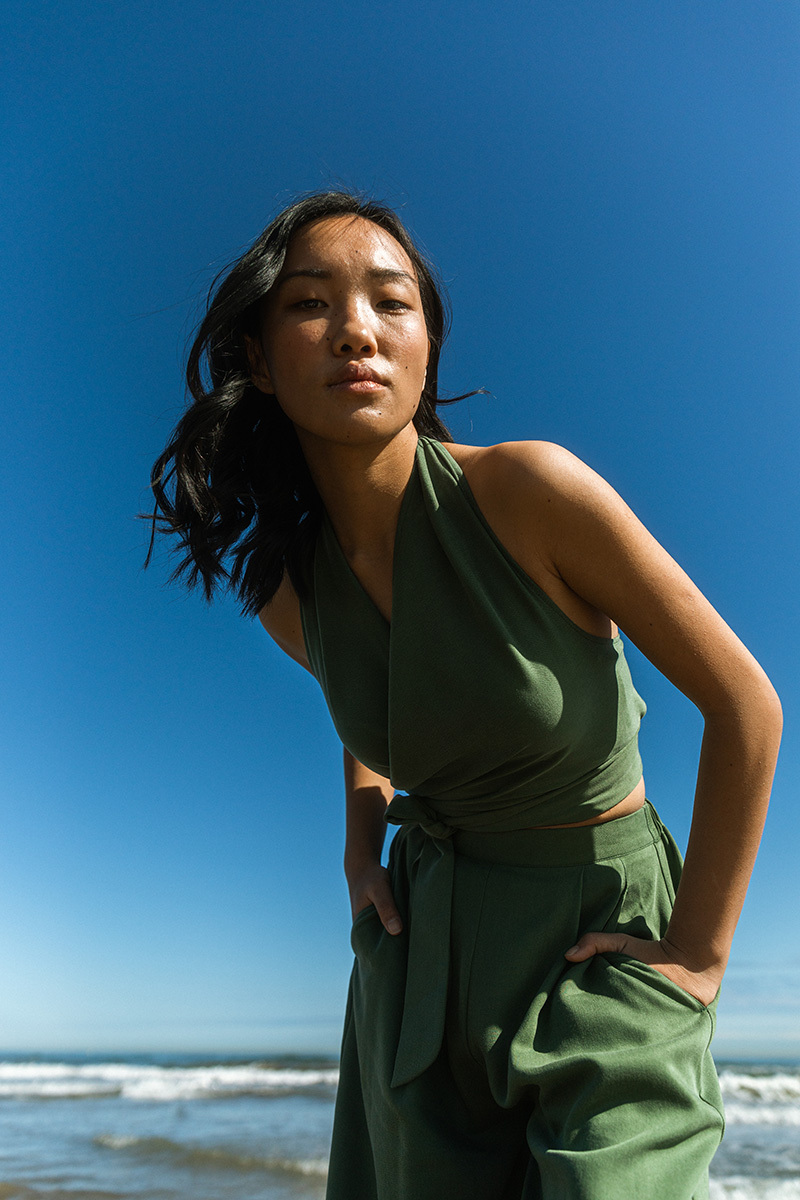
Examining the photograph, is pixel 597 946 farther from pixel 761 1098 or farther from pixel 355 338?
pixel 761 1098

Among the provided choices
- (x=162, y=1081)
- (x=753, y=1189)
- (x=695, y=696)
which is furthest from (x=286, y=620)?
(x=162, y=1081)

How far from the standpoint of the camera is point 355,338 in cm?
164

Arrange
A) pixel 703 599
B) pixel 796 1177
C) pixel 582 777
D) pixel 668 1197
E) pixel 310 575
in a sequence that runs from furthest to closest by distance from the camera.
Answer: pixel 796 1177
pixel 310 575
pixel 582 777
pixel 703 599
pixel 668 1197

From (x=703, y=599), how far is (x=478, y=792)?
55 centimetres

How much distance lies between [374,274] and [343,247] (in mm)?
108

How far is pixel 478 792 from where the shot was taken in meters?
1.53

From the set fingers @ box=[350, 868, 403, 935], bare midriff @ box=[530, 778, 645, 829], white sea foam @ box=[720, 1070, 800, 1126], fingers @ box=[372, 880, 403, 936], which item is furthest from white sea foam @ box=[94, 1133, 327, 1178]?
bare midriff @ box=[530, 778, 645, 829]

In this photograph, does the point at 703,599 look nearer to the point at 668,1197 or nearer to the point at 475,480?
the point at 475,480

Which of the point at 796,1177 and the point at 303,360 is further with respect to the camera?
the point at 796,1177

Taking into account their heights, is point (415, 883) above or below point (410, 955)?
above

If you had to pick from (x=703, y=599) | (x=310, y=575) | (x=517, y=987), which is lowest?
(x=517, y=987)

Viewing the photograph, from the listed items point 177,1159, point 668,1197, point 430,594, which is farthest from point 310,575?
point 177,1159

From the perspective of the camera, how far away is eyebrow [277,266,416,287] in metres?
1.74

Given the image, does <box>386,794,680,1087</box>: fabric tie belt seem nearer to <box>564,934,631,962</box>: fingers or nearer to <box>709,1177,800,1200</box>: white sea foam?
<box>564,934,631,962</box>: fingers
